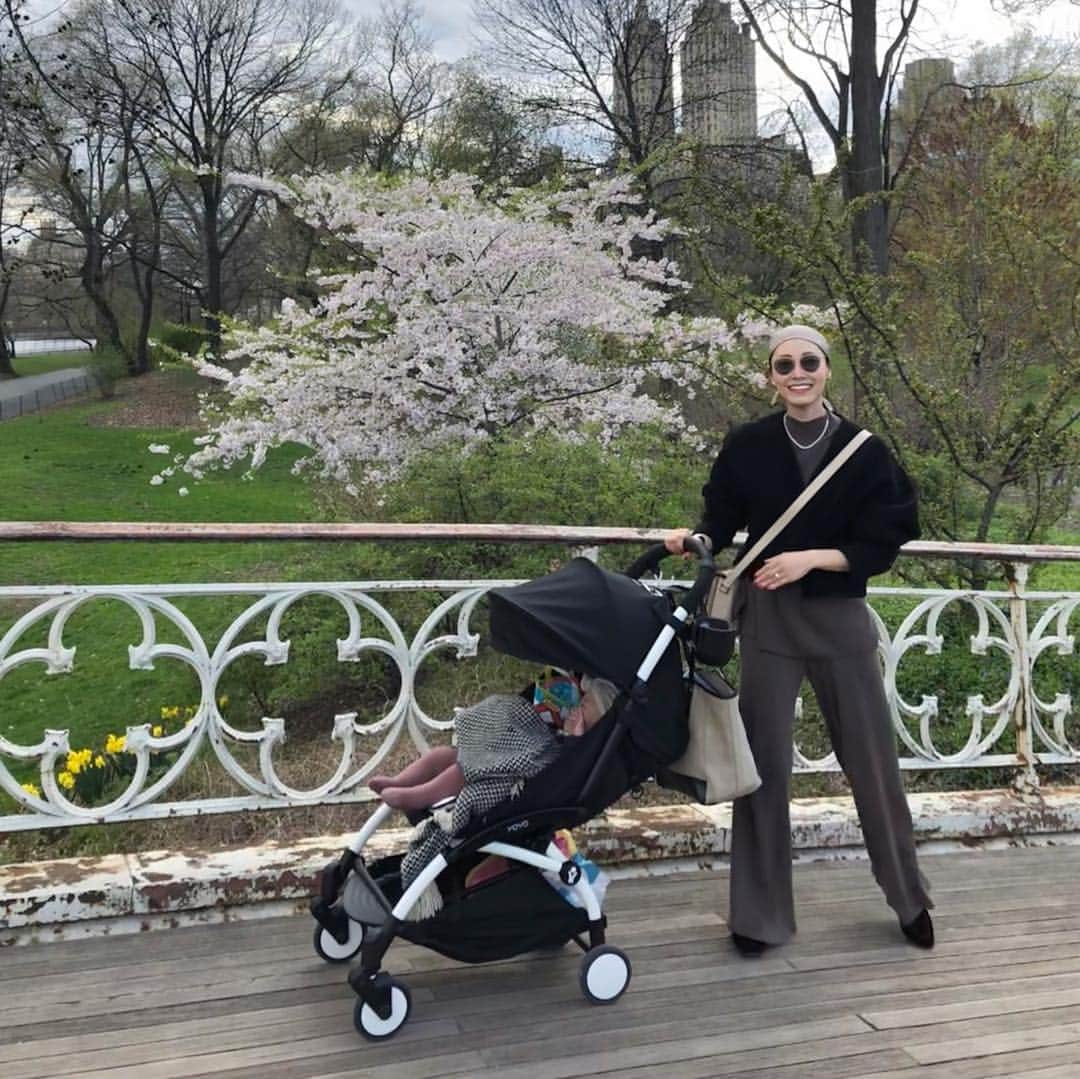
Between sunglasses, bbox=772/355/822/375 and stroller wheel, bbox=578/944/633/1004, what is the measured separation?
149cm

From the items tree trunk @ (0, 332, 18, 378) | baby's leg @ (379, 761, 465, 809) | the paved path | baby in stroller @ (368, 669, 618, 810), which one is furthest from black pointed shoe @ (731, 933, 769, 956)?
tree trunk @ (0, 332, 18, 378)

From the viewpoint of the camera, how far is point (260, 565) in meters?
8.65

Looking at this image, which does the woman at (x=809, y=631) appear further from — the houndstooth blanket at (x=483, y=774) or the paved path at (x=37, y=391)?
the paved path at (x=37, y=391)

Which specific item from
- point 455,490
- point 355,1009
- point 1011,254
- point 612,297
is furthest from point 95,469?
point 355,1009

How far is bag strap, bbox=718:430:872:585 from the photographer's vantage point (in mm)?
2510

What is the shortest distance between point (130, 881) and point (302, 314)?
644 cm

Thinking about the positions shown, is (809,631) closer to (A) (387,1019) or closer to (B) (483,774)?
(B) (483,774)

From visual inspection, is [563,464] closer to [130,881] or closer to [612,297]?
[612,297]

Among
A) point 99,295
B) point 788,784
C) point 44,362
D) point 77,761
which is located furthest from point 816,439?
point 44,362

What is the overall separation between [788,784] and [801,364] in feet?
3.64

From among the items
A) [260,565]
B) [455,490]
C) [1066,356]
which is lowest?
[260,565]

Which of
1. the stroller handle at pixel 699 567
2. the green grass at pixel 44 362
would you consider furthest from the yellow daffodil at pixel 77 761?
the green grass at pixel 44 362

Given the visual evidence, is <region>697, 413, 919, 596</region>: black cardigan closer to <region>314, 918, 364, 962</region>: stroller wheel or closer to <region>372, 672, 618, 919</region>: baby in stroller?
<region>372, 672, 618, 919</region>: baby in stroller

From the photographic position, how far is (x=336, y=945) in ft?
8.11
